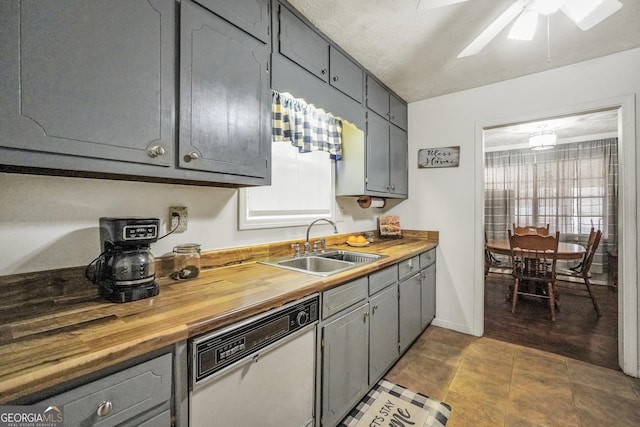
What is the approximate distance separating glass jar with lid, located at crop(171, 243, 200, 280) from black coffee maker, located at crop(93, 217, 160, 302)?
0.26 metres

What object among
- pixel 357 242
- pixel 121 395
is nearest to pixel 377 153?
pixel 357 242

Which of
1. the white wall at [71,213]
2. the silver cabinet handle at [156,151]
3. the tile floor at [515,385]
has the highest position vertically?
the silver cabinet handle at [156,151]

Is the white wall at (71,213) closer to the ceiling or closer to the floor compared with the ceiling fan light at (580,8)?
closer to the floor

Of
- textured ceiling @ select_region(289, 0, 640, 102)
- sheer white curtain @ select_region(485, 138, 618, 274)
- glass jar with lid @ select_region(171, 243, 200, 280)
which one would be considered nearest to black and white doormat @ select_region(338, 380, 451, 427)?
glass jar with lid @ select_region(171, 243, 200, 280)

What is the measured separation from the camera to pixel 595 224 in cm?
437

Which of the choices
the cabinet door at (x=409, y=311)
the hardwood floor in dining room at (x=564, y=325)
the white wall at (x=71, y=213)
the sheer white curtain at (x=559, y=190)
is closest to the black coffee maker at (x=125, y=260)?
the white wall at (x=71, y=213)

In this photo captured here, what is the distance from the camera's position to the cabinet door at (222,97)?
1067 millimetres

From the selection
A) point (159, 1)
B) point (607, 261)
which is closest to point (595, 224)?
point (607, 261)

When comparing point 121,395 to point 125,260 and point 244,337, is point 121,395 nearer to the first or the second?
point 244,337

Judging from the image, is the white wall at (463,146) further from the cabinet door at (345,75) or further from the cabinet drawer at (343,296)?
the cabinet drawer at (343,296)

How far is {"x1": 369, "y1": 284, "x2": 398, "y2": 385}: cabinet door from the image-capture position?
5.62 ft

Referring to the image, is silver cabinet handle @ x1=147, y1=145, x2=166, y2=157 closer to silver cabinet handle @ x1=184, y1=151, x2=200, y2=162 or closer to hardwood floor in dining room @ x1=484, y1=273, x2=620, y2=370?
silver cabinet handle @ x1=184, y1=151, x2=200, y2=162

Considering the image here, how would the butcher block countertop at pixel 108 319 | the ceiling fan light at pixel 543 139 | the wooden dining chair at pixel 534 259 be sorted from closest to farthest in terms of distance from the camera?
the butcher block countertop at pixel 108 319 → the wooden dining chair at pixel 534 259 → the ceiling fan light at pixel 543 139

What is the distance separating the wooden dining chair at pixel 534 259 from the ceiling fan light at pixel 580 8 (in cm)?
236
